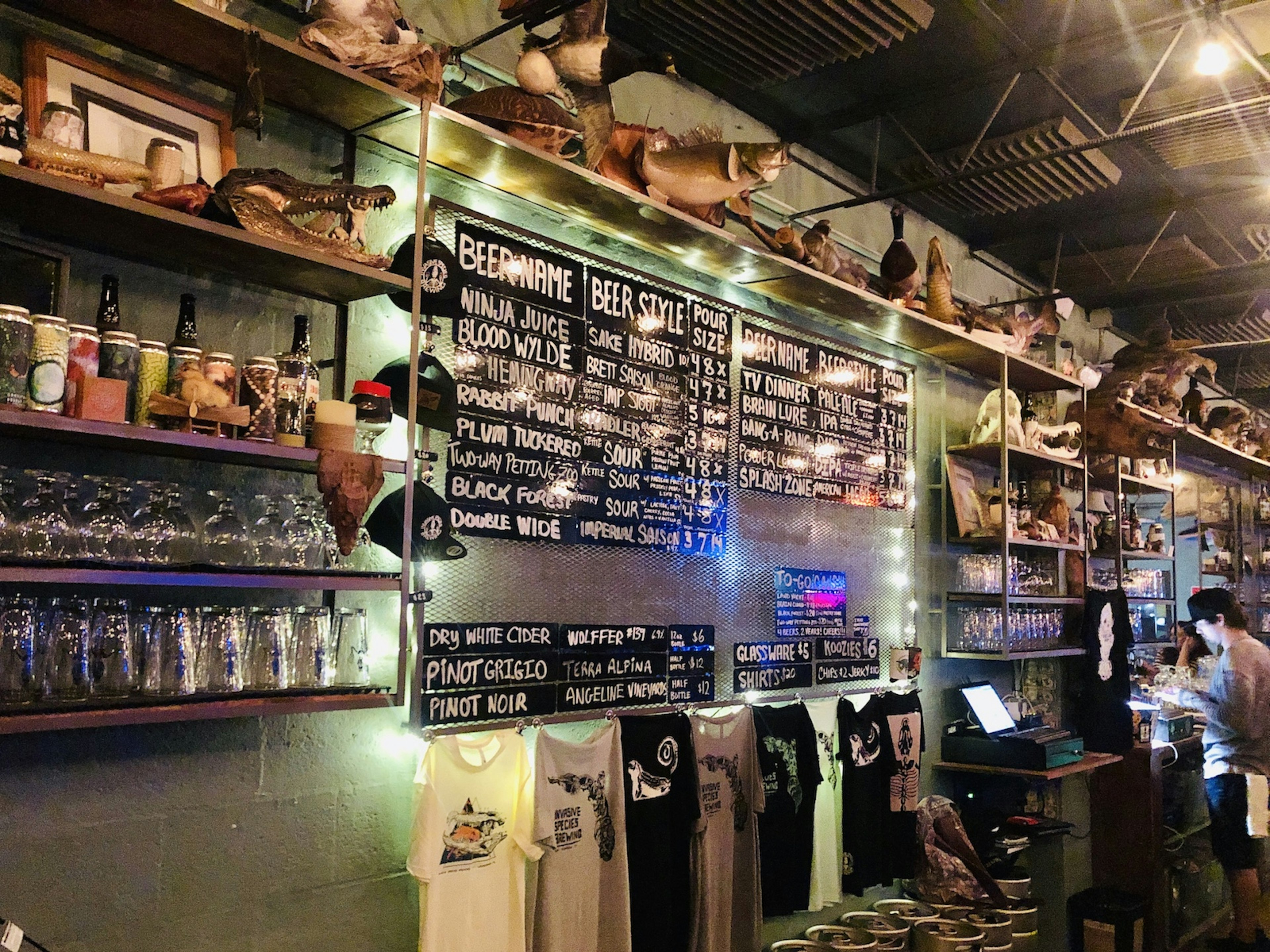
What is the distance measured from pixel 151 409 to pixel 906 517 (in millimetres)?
3881

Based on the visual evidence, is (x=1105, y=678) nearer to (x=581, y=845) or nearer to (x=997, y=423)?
(x=997, y=423)

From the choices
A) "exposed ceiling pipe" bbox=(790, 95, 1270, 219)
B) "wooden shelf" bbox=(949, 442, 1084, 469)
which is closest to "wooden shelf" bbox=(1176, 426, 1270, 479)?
"wooden shelf" bbox=(949, 442, 1084, 469)

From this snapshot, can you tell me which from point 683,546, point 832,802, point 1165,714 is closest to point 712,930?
point 832,802

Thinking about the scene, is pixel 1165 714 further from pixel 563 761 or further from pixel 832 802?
pixel 563 761

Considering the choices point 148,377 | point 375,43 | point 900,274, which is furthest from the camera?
point 900,274

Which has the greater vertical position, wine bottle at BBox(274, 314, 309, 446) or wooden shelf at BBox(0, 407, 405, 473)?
wine bottle at BBox(274, 314, 309, 446)

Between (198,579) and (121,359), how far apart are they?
488 millimetres

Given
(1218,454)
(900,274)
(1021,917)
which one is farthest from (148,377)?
(1218,454)

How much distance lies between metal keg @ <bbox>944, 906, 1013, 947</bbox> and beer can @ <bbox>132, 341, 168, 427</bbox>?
3.85 m

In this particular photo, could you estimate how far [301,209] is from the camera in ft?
8.07

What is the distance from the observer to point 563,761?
10.9 ft

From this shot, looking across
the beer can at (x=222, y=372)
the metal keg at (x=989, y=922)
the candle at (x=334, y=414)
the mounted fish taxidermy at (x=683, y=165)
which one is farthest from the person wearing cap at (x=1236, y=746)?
the beer can at (x=222, y=372)

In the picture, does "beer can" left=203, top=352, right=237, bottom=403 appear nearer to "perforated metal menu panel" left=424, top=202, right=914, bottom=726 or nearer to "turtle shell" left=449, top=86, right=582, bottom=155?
"perforated metal menu panel" left=424, top=202, right=914, bottom=726

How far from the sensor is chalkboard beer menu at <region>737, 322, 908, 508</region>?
14.2 ft
